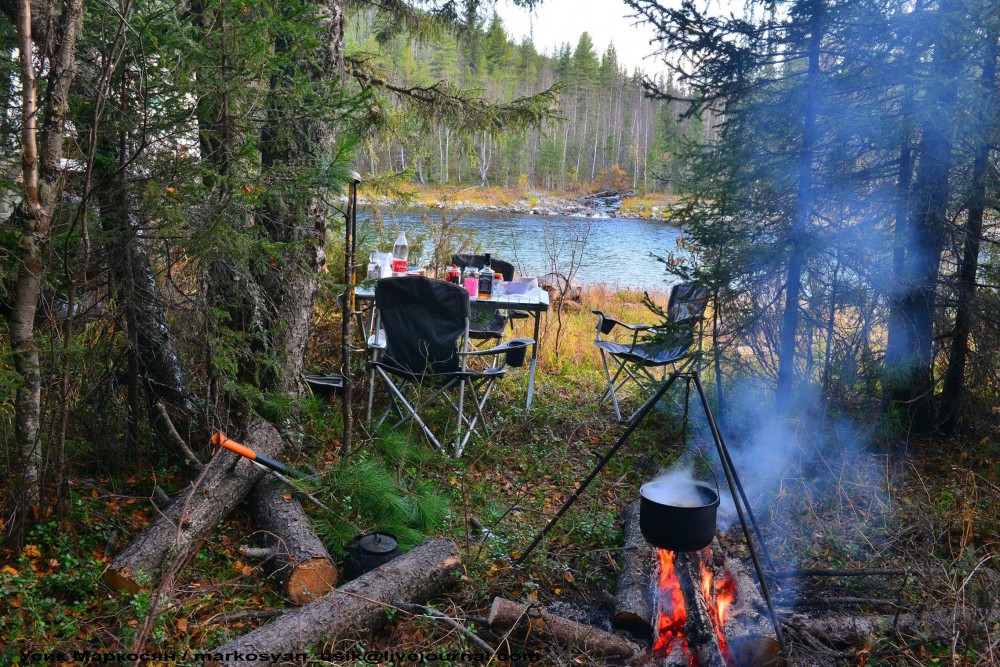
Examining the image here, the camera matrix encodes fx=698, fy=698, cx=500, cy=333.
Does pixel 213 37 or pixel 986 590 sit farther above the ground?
pixel 213 37

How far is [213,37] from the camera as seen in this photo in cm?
263

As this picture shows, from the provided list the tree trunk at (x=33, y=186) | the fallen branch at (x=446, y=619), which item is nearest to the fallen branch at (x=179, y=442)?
the tree trunk at (x=33, y=186)

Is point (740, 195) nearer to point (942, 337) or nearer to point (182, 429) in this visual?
point (942, 337)

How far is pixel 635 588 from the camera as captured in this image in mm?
2520

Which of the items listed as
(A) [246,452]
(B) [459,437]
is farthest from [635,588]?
(B) [459,437]

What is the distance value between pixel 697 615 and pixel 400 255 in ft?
11.7

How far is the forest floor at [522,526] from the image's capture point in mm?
2146

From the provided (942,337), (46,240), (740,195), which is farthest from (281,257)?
(942,337)

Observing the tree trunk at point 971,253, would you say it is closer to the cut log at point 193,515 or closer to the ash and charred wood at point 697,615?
the ash and charred wood at point 697,615

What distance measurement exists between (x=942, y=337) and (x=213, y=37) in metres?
4.04

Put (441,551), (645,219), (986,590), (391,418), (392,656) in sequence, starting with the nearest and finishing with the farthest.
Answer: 1. (392,656)
2. (986,590)
3. (441,551)
4. (391,418)
5. (645,219)

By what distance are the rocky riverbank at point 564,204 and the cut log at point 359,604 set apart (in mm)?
24237

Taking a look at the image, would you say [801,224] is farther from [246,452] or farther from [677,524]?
[246,452]

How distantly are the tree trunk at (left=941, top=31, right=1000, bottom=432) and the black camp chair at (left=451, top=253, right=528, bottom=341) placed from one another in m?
2.82
